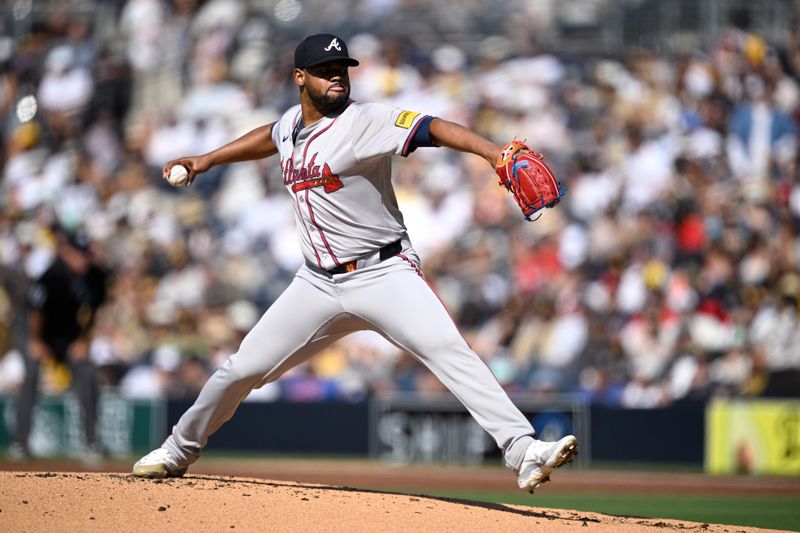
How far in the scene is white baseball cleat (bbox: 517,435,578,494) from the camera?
4957 mm

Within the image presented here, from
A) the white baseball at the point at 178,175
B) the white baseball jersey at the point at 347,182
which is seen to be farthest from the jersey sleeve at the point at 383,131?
the white baseball at the point at 178,175

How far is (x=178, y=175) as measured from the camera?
18.5 ft

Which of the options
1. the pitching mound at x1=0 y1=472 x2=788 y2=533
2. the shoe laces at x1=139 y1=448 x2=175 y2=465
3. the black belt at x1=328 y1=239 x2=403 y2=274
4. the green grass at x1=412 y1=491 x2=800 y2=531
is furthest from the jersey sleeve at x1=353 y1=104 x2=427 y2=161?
the green grass at x1=412 y1=491 x2=800 y2=531

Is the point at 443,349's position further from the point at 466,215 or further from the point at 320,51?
the point at 466,215

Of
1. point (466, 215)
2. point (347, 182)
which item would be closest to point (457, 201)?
point (466, 215)

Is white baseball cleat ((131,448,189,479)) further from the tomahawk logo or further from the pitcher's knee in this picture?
the tomahawk logo

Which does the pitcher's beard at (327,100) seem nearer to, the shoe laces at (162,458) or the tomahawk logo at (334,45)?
the tomahawk logo at (334,45)

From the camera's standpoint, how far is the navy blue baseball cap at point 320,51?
5.23 meters

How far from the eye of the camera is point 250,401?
13.0 m

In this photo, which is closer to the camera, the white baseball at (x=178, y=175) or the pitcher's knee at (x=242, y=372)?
the pitcher's knee at (x=242, y=372)

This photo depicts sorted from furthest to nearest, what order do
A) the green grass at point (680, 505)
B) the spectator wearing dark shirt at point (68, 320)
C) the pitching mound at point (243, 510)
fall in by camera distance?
the spectator wearing dark shirt at point (68, 320) → the green grass at point (680, 505) → the pitching mound at point (243, 510)

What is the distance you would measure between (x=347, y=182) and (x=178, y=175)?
2.89 ft

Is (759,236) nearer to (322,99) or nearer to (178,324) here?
(178,324)

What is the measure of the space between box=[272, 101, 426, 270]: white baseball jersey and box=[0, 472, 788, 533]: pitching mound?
3.50 ft
